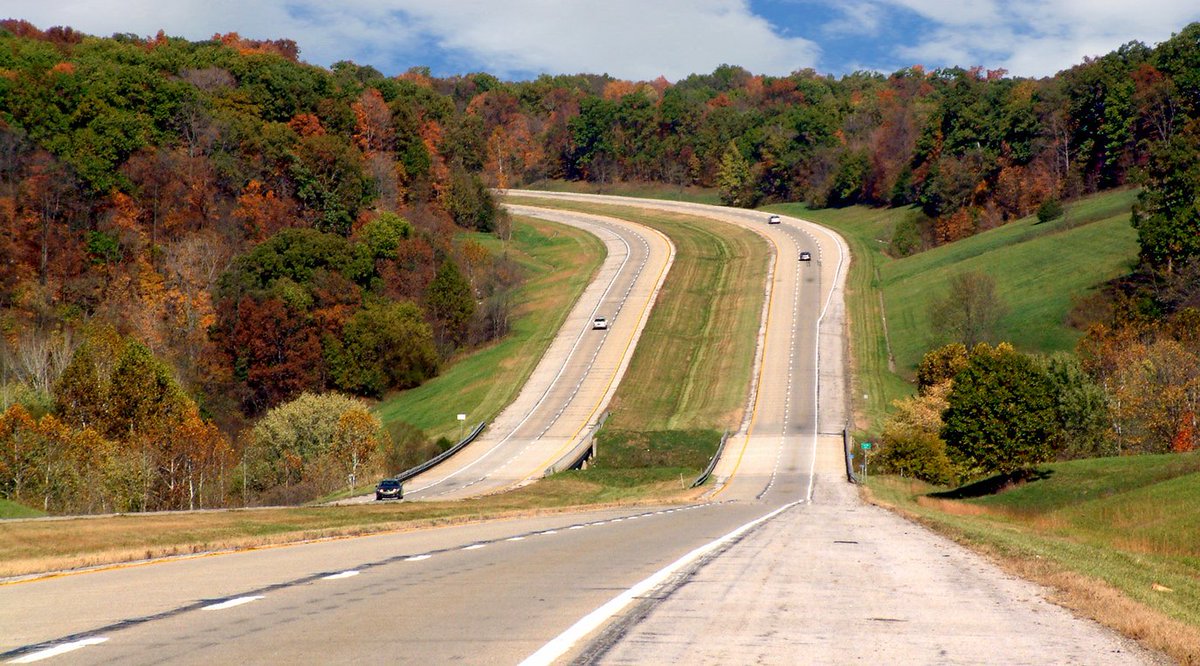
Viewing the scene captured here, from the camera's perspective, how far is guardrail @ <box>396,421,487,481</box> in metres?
75.4

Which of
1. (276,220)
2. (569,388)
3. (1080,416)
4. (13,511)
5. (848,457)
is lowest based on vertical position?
(848,457)

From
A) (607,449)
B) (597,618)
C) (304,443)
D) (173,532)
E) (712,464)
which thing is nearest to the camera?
(597,618)

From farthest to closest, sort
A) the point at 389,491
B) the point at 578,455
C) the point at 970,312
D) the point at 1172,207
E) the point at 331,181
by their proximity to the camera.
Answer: the point at 331,181 < the point at 970,312 < the point at 1172,207 < the point at 578,455 < the point at 389,491

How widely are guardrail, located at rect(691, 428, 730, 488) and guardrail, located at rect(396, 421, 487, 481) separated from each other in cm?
1845

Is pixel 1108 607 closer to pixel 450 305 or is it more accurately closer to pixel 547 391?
pixel 547 391

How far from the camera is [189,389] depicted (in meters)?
101

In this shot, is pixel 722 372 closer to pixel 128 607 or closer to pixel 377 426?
pixel 377 426

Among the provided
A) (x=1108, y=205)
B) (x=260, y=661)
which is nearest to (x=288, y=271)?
(x=1108, y=205)

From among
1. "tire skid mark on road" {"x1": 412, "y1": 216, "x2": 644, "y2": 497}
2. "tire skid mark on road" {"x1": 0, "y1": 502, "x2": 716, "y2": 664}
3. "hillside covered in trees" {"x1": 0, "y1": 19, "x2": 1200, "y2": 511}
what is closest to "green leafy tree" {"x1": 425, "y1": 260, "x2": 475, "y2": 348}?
"hillside covered in trees" {"x1": 0, "y1": 19, "x2": 1200, "y2": 511}

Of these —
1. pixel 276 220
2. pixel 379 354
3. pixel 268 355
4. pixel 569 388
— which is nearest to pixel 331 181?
pixel 276 220

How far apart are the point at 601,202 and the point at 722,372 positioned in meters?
96.6

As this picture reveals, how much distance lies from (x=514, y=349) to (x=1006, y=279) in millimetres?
49575

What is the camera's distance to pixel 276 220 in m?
124

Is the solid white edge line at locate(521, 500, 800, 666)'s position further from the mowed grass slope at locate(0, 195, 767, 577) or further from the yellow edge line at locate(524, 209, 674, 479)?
the yellow edge line at locate(524, 209, 674, 479)
